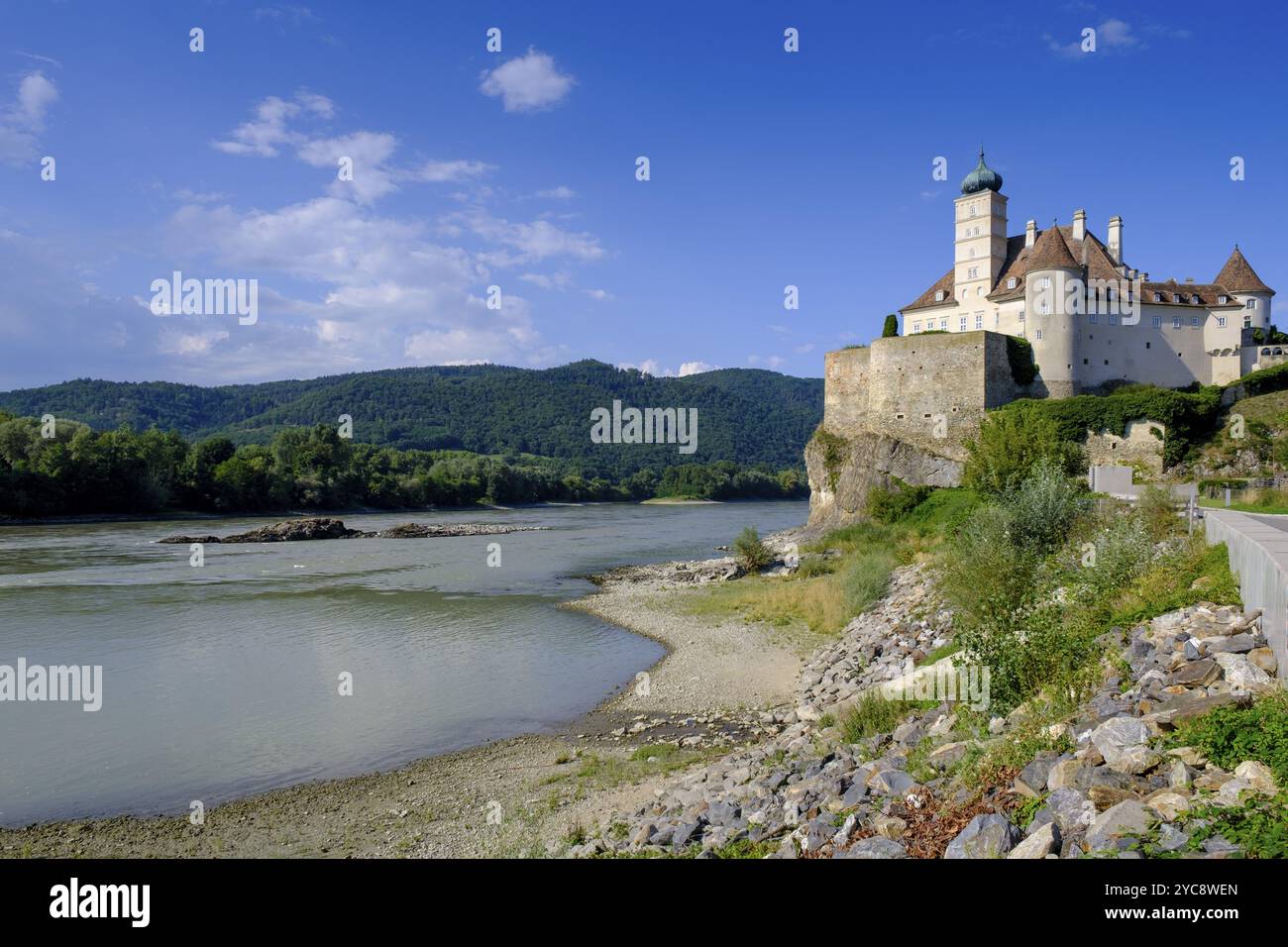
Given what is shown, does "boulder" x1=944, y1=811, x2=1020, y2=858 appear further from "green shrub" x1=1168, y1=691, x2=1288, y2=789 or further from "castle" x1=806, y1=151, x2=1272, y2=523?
"castle" x1=806, y1=151, x2=1272, y2=523

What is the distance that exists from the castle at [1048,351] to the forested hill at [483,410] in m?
94.5

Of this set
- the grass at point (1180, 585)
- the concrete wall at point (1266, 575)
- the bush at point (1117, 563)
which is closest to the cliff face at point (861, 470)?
the bush at point (1117, 563)

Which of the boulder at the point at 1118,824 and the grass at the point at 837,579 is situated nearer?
the boulder at the point at 1118,824

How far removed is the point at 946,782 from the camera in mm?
7215

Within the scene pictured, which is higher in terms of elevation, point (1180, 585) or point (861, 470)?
point (861, 470)

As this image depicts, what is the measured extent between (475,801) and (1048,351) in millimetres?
35855

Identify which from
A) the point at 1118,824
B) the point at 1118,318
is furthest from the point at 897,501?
the point at 1118,824

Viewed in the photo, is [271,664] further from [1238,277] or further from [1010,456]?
[1238,277]

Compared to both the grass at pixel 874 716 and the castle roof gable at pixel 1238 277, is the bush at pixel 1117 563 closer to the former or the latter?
the grass at pixel 874 716

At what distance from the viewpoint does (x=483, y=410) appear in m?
169

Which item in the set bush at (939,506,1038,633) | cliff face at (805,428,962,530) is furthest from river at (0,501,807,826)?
cliff face at (805,428,962,530)

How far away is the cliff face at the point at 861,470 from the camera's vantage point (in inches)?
1479
